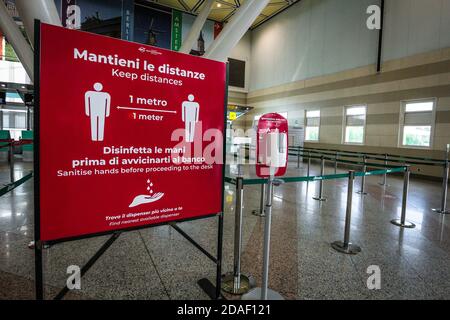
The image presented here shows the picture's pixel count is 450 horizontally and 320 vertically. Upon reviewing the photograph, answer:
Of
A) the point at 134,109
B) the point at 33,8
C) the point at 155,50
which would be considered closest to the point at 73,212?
the point at 134,109

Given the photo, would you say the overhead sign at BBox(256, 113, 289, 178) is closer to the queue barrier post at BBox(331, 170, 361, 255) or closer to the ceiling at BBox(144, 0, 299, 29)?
the queue barrier post at BBox(331, 170, 361, 255)

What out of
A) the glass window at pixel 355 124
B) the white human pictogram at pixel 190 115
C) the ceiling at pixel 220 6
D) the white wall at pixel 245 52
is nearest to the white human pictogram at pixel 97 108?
the white human pictogram at pixel 190 115

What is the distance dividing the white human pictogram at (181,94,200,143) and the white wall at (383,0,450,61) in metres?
10.5

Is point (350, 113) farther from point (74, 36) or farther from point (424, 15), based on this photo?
point (74, 36)

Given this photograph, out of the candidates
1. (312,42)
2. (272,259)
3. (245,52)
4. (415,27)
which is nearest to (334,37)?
(312,42)

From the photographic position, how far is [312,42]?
46.1 ft

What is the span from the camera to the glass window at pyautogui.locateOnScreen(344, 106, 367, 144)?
1152 centimetres

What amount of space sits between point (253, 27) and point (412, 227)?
60.7 ft

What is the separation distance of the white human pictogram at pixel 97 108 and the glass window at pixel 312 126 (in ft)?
44.3

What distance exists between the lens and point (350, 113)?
12086 millimetres

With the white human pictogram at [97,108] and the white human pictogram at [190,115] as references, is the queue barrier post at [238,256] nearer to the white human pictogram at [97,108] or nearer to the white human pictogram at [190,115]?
the white human pictogram at [190,115]

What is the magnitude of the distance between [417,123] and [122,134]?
10.9 m

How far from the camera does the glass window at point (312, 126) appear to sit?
13.9 meters

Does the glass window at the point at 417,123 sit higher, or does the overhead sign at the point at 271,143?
the glass window at the point at 417,123
